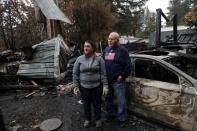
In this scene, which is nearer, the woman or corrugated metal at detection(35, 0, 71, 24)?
the woman

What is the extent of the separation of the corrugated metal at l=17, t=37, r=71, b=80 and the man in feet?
15.3

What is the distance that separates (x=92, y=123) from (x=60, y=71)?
4.78m

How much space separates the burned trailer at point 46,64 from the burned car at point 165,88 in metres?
4.71

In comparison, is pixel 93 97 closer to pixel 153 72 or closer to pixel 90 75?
pixel 90 75

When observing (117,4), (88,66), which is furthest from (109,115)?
(117,4)

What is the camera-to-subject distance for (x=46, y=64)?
32.7 ft

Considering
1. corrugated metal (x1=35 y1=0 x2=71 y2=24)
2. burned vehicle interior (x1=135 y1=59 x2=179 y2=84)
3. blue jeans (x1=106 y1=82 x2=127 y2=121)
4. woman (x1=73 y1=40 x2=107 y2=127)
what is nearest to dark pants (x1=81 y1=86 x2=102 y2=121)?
woman (x1=73 y1=40 x2=107 y2=127)

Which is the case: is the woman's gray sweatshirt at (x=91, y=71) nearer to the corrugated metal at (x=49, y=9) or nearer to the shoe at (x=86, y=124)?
the shoe at (x=86, y=124)

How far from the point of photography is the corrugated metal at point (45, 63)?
385 inches

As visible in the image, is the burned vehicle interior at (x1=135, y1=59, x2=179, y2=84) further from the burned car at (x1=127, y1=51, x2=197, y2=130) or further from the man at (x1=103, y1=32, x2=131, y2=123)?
the man at (x1=103, y1=32, x2=131, y2=123)

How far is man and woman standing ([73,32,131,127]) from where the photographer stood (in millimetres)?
5156

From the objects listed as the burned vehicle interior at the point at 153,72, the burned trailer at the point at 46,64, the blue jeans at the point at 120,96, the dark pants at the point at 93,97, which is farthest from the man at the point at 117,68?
the burned trailer at the point at 46,64

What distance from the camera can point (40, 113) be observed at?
6848 millimetres

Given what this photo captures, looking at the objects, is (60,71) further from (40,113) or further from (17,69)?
(40,113)
